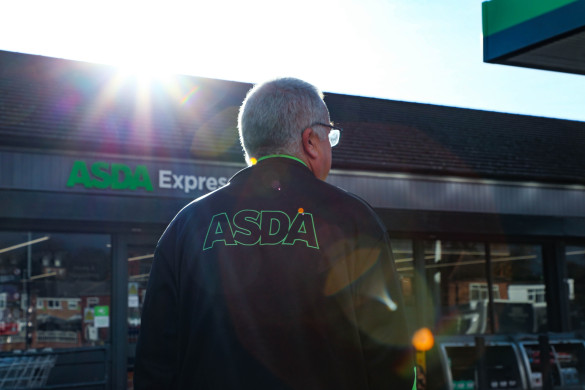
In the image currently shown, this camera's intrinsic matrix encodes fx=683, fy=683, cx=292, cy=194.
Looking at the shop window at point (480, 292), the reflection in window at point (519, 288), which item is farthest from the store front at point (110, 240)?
the reflection in window at point (519, 288)

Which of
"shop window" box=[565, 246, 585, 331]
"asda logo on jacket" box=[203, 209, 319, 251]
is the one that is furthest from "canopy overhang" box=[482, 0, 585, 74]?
"shop window" box=[565, 246, 585, 331]

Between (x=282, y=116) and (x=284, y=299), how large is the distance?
59 centimetres

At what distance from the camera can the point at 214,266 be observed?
79.2 inches

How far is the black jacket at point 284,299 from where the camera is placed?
1.89 meters

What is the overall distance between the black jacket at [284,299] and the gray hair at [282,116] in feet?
0.27

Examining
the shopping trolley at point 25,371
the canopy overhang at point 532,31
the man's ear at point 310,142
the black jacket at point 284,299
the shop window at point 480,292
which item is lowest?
the shopping trolley at point 25,371

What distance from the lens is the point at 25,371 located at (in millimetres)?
10391

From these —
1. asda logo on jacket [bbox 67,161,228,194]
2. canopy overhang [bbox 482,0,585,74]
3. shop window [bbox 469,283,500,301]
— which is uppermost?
canopy overhang [bbox 482,0,585,74]

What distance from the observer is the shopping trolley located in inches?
402

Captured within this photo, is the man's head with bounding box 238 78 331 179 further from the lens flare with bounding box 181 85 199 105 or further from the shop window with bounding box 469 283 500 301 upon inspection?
the shop window with bounding box 469 283 500 301

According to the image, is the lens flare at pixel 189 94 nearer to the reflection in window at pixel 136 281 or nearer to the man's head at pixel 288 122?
the reflection in window at pixel 136 281

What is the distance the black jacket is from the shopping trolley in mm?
9214

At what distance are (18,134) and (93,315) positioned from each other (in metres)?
3.22

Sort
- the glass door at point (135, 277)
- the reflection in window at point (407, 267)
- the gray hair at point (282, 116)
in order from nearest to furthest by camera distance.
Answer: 1. the gray hair at point (282, 116)
2. the glass door at point (135, 277)
3. the reflection in window at point (407, 267)
